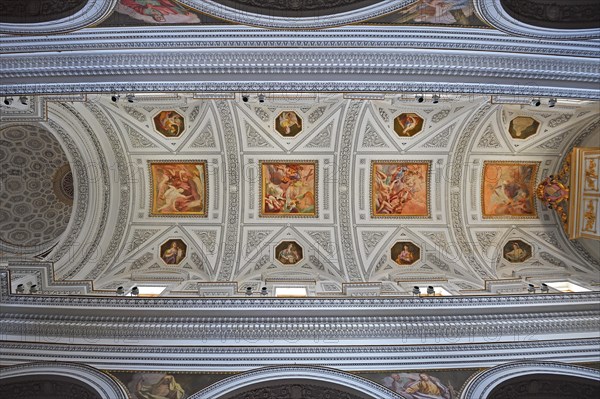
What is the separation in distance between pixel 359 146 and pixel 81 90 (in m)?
7.65

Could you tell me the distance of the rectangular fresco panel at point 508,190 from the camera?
38.8 ft

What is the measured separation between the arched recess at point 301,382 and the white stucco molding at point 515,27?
817 cm

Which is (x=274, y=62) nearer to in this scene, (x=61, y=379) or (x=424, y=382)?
(x=424, y=382)

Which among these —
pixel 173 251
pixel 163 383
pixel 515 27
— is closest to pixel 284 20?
pixel 515 27

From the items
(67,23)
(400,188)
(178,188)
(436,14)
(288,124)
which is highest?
(436,14)

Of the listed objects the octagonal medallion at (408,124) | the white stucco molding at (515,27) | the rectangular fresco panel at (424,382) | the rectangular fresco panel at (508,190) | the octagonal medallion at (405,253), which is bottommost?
the rectangular fresco panel at (424,382)

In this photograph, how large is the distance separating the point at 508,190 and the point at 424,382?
22.2ft

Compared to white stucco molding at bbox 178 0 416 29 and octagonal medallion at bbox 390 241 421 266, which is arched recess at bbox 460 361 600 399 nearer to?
octagonal medallion at bbox 390 241 421 266

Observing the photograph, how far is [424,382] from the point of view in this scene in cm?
855

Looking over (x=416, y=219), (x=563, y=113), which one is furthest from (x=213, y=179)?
(x=563, y=113)

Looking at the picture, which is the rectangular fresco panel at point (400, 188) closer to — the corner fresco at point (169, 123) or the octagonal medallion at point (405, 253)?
the octagonal medallion at point (405, 253)

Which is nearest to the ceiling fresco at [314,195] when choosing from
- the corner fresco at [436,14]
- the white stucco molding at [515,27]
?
the white stucco molding at [515,27]

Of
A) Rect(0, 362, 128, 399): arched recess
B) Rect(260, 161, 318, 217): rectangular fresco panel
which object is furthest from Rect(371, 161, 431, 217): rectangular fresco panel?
Rect(0, 362, 128, 399): arched recess

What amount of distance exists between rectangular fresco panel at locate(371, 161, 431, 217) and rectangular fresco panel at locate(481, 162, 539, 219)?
188 centimetres
